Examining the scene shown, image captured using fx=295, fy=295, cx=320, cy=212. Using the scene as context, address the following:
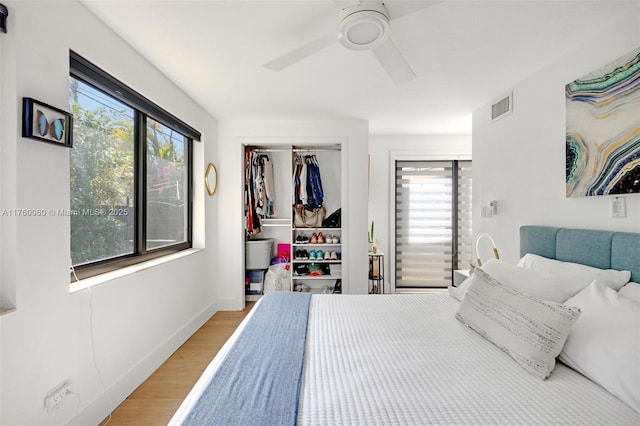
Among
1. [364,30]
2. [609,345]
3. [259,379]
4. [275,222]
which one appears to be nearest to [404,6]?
[364,30]

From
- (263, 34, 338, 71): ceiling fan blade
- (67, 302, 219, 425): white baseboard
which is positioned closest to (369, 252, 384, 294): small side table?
(67, 302, 219, 425): white baseboard

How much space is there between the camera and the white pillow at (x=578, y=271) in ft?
4.80

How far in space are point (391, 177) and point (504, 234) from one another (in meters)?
1.92

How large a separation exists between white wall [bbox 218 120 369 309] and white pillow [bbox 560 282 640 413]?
2.44m

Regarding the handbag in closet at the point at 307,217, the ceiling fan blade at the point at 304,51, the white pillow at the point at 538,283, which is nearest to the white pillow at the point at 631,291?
→ the white pillow at the point at 538,283

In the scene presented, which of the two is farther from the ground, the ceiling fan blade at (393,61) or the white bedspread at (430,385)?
the ceiling fan blade at (393,61)

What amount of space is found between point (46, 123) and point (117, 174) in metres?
0.72

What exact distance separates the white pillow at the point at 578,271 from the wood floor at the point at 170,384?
96.3 inches

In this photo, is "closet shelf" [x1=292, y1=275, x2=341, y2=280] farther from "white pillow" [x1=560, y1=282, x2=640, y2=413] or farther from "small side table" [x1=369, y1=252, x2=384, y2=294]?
"white pillow" [x1=560, y1=282, x2=640, y2=413]

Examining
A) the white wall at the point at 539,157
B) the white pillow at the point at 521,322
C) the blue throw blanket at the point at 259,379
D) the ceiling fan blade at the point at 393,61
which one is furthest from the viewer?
the white wall at the point at 539,157

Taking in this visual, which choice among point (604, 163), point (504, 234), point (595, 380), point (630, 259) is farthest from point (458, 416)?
point (504, 234)

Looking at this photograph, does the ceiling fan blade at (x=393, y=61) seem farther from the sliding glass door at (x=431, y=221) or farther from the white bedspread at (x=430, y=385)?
the sliding glass door at (x=431, y=221)

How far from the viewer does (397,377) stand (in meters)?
1.10

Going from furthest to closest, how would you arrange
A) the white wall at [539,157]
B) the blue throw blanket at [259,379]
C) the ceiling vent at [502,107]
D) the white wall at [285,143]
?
the white wall at [285,143], the ceiling vent at [502,107], the white wall at [539,157], the blue throw blanket at [259,379]
